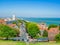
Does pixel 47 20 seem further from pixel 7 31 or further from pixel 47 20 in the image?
pixel 7 31

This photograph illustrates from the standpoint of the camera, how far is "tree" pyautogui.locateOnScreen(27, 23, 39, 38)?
7.45 ft

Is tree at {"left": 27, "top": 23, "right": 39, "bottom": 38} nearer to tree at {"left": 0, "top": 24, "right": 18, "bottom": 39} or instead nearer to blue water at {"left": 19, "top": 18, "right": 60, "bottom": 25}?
blue water at {"left": 19, "top": 18, "right": 60, "bottom": 25}

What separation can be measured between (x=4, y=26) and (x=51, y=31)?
0.67 m

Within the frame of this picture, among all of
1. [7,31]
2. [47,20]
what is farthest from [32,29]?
[7,31]

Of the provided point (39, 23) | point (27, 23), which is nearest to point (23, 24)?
point (27, 23)

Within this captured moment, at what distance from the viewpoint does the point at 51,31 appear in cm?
225

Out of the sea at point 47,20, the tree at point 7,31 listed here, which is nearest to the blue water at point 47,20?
the sea at point 47,20

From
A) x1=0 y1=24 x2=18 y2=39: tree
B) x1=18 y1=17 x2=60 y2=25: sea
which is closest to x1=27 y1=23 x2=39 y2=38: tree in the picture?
x1=18 y1=17 x2=60 y2=25: sea

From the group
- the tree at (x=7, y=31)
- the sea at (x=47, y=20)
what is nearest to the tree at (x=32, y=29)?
the sea at (x=47, y=20)

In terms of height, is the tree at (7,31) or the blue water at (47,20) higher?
the blue water at (47,20)

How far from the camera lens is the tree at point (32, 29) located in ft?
7.45

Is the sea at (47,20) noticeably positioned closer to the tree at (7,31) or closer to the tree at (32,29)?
the tree at (32,29)

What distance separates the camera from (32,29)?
2.28 metres

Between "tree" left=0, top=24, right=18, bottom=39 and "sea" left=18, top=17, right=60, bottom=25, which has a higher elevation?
"sea" left=18, top=17, right=60, bottom=25
